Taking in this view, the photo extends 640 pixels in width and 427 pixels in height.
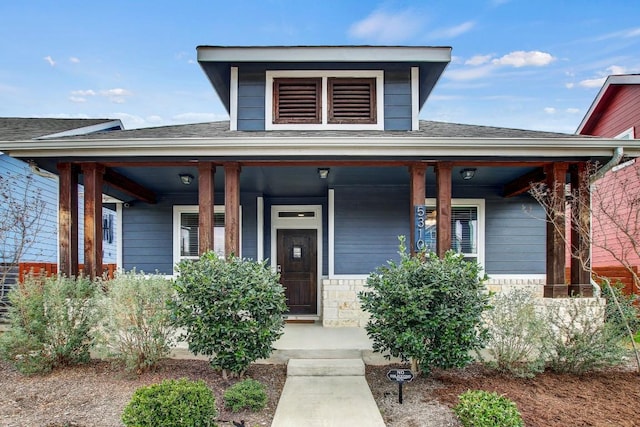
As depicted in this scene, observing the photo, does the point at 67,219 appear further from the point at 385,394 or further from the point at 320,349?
the point at 385,394

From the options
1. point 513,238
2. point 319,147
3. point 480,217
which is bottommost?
point 513,238

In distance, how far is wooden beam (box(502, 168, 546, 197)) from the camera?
655cm

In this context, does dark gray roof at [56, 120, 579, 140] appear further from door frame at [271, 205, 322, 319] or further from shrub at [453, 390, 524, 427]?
shrub at [453, 390, 524, 427]

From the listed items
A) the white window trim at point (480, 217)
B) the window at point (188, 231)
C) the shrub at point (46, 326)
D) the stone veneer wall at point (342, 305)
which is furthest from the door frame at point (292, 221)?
the shrub at point (46, 326)

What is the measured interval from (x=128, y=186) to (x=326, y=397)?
16.2ft

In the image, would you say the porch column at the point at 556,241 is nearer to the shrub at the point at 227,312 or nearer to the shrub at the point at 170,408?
the shrub at the point at 227,312

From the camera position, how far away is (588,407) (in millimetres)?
3695

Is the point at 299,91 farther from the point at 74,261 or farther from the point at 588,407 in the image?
the point at 588,407

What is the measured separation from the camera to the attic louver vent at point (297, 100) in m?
6.88

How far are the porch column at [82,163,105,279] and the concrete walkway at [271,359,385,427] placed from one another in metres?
3.03

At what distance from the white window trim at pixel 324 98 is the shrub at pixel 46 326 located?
150 inches

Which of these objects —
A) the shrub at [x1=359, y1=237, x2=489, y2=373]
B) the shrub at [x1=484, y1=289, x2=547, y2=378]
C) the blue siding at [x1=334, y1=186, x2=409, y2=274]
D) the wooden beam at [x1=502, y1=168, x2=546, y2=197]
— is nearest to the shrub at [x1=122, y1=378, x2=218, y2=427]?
the shrub at [x1=359, y1=237, x2=489, y2=373]

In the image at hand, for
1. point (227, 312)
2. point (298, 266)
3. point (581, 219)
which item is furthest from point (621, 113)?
point (227, 312)

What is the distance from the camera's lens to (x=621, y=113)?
1033 centimetres
